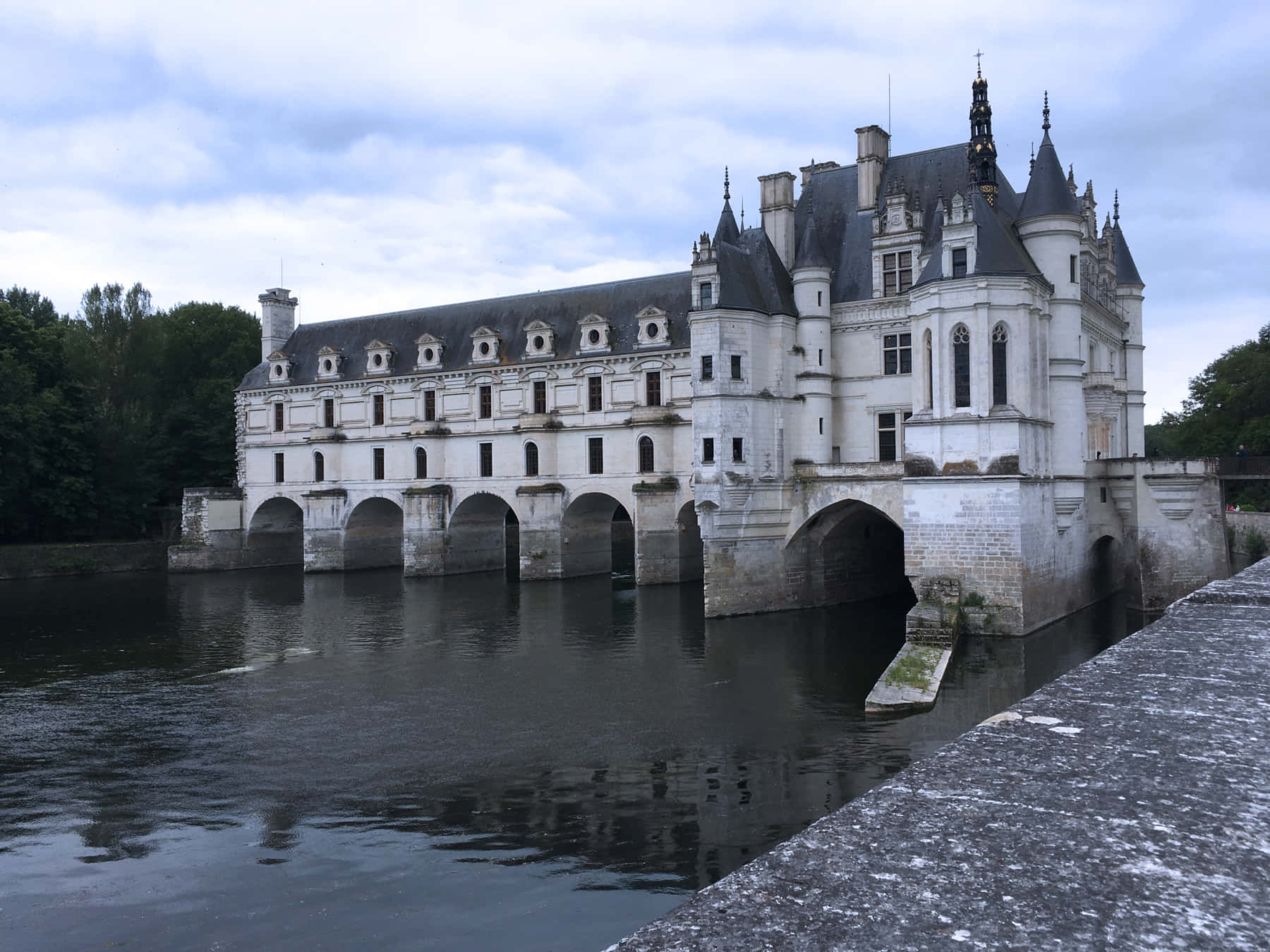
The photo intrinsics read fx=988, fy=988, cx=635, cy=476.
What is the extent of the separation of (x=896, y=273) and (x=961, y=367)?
6.81 meters

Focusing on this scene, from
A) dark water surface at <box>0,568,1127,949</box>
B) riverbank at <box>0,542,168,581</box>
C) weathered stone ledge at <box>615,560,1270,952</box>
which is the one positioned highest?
weathered stone ledge at <box>615,560,1270,952</box>

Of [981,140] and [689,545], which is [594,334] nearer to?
[689,545]

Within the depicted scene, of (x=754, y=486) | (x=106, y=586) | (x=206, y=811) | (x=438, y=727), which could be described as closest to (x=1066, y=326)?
(x=754, y=486)

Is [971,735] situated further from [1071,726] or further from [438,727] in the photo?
[438,727]

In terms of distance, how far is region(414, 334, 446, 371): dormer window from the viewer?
50.1 meters

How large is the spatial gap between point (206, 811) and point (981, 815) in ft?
43.5

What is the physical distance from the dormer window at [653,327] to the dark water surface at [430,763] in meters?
14.0

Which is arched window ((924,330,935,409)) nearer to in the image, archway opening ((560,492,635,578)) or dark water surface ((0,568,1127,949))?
dark water surface ((0,568,1127,949))

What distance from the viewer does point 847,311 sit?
34.7 meters

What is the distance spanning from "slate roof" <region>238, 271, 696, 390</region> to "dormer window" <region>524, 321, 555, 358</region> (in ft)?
1.10

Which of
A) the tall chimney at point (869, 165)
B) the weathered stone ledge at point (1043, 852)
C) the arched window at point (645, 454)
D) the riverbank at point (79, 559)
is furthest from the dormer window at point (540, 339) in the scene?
the weathered stone ledge at point (1043, 852)

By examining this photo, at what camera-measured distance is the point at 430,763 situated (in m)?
16.9

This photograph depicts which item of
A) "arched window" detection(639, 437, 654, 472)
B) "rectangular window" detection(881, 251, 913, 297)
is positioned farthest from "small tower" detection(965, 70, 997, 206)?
"arched window" detection(639, 437, 654, 472)

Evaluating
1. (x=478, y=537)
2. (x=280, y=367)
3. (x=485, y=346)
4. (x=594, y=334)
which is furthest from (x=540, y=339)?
(x=280, y=367)
